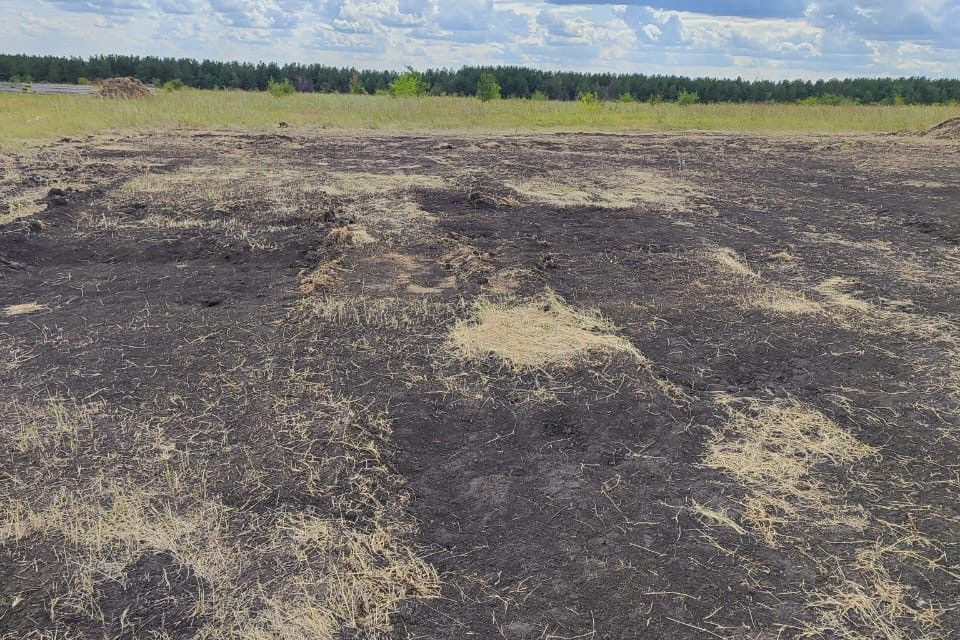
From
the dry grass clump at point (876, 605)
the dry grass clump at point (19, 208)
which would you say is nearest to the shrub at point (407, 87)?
the dry grass clump at point (19, 208)

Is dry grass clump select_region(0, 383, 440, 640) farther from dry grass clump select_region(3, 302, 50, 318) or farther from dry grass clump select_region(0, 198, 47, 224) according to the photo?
dry grass clump select_region(0, 198, 47, 224)

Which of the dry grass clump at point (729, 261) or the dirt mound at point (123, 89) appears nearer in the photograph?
the dry grass clump at point (729, 261)

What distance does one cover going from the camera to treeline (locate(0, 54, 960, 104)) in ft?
150

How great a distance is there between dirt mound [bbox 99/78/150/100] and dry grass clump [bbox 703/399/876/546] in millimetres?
30759

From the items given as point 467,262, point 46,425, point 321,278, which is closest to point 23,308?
point 46,425

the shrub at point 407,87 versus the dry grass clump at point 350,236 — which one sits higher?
the shrub at point 407,87

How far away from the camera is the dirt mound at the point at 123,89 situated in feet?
88.8

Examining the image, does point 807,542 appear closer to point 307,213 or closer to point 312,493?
point 312,493

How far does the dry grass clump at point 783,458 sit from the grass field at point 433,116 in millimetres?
18188

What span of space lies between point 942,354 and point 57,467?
552cm

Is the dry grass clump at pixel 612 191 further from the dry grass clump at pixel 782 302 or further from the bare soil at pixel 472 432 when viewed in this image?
the dry grass clump at pixel 782 302

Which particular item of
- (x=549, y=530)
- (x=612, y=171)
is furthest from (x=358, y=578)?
(x=612, y=171)

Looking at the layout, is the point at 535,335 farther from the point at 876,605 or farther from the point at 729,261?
the point at 729,261

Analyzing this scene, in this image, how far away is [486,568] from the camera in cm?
245
